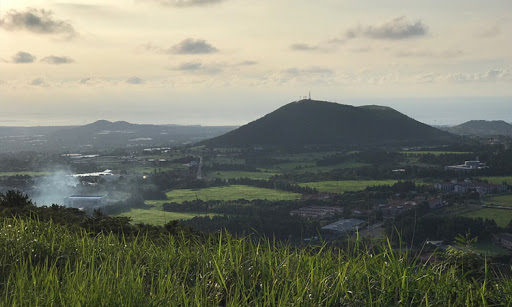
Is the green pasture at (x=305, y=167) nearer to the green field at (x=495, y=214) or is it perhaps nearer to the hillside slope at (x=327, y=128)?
the hillside slope at (x=327, y=128)

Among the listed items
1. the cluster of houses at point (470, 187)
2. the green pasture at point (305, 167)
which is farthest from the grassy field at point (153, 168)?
the cluster of houses at point (470, 187)

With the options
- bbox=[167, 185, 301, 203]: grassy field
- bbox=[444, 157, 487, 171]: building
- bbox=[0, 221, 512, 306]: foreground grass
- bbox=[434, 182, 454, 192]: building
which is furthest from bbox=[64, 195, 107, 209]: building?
bbox=[444, 157, 487, 171]: building

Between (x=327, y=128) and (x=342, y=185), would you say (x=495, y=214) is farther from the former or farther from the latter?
(x=327, y=128)

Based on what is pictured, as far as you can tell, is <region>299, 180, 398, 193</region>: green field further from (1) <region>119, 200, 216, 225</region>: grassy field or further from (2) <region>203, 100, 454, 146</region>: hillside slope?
(2) <region>203, 100, 454, 146</region>: hillside slope

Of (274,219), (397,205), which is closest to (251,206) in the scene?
(274,219)

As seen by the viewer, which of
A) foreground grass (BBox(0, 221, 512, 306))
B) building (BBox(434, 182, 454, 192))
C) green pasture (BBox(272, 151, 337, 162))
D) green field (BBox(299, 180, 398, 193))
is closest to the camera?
foreground grass (BBox(0, 221, 512, 306))

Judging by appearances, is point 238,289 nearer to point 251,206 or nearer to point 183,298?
point 183,298
